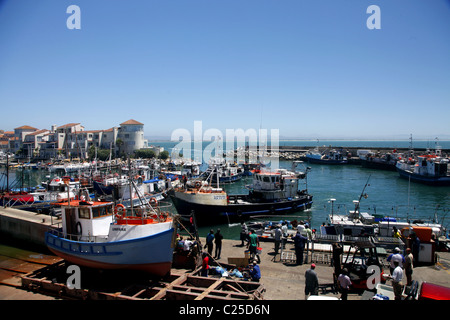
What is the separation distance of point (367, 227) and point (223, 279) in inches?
301

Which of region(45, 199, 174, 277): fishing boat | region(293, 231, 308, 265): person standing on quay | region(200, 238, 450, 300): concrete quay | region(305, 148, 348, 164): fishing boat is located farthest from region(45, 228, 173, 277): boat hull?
region(305, 148, 348, 164): fishing boat

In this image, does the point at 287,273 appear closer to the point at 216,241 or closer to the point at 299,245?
the point at 299,245

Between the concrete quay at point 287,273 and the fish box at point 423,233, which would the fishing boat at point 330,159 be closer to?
the concrete quay at point 287,273

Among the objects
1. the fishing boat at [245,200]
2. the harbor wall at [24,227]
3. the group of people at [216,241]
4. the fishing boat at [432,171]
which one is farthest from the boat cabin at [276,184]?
the fishing boat at [432,171]

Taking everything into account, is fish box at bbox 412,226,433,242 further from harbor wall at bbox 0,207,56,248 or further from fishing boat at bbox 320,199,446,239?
harbor wall at bbox 0,207,56,248

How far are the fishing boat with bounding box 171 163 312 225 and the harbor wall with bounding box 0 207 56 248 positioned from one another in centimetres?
859

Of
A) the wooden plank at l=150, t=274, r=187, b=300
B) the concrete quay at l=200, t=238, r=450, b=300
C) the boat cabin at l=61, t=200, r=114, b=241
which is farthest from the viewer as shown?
the boat cabin at l=61, t=200, r=114, b=241

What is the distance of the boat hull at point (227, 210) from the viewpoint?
21.5 metres

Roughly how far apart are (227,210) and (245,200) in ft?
9.85

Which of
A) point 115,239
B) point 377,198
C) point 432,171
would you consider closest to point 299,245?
point 115,239

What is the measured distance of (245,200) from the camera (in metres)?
24.5

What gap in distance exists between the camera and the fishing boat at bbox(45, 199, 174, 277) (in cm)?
945

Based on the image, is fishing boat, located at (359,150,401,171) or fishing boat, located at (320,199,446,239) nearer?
fishing boat, located at (320,199,446,239)
